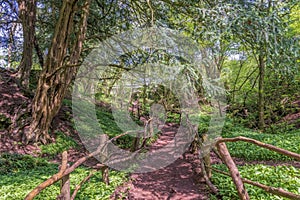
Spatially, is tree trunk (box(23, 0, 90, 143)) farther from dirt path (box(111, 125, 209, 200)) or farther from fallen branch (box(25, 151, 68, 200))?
fallen branch (box(25, 151, 68, 200))

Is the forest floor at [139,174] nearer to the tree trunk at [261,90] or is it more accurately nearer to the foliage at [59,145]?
the foliage at [59,145]

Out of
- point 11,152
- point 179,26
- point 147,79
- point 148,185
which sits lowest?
point 148,185

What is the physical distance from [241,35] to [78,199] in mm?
3905

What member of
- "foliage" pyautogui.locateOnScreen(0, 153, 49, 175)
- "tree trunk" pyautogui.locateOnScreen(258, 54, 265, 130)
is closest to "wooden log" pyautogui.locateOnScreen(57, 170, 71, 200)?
"foliage" pyautogui.locateOnScreen(0, 153, 49, 175)

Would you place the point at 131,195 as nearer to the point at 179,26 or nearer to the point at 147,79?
the point at 147,79

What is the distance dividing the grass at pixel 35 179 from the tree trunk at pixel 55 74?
37.4 inches

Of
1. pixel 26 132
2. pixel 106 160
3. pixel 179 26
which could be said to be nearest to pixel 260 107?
pixel 179 26

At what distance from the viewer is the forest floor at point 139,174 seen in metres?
4.14

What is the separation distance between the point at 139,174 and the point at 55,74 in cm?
331

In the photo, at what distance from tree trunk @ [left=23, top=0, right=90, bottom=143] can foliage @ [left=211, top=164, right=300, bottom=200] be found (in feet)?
14.0

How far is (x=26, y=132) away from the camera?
6.09 meters

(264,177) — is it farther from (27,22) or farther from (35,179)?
(27,22)

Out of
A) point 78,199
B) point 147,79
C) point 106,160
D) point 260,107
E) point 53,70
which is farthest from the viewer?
point 260,107

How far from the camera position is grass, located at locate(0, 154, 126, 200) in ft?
11.7
